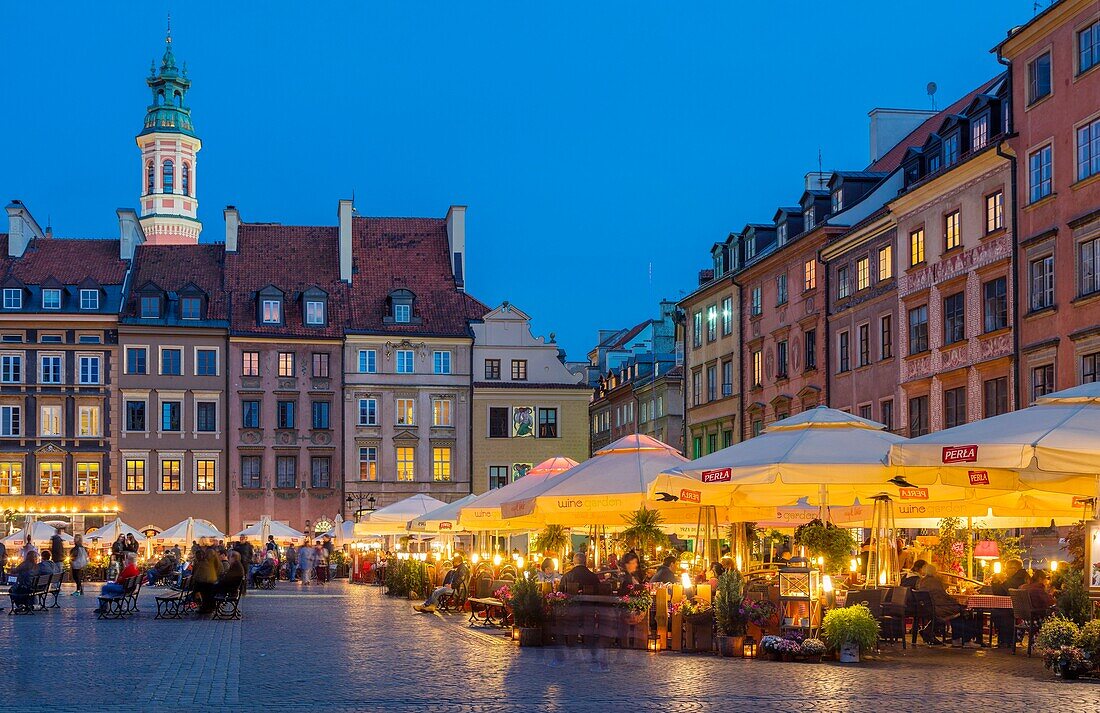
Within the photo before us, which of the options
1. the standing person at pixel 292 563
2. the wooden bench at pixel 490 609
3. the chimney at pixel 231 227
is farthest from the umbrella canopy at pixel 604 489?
the chimney at pixel 231 227

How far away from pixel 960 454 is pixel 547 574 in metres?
12.1

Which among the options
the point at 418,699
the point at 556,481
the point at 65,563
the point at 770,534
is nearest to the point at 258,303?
the point at 65,563

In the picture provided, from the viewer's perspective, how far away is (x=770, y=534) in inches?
1730

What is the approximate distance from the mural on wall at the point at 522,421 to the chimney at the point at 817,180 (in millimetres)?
21916

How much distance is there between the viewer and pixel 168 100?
472 ft

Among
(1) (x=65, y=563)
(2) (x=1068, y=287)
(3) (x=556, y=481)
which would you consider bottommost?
(1) (x=65, y=563)

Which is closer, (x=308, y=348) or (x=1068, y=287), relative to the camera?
(x=1068, y=287)

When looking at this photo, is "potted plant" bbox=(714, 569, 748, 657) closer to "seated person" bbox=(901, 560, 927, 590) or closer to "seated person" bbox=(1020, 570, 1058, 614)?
"seated person" bbox=(1020, 570, 1058, 614)

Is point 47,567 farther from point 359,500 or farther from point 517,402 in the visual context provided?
point 517,402

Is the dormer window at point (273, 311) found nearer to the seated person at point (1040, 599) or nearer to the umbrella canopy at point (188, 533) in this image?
the umbrella canopy at point (188, 533)

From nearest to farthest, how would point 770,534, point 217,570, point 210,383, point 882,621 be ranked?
point 882,621, point 217,570, point 770,534, point 210,383

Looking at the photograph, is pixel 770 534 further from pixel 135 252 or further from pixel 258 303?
pixel 135 252

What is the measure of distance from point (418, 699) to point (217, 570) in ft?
60.7

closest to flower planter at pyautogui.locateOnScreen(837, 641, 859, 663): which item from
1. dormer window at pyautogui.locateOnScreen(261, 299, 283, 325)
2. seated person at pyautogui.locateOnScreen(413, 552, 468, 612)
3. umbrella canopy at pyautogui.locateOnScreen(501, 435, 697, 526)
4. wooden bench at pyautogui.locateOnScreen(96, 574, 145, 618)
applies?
umbrella canopy at pyautogui.locateOnScreen(501, 435, 697, 526)
